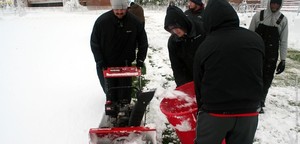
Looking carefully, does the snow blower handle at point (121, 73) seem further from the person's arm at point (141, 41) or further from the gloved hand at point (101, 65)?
the person's arm at point (141, 41)

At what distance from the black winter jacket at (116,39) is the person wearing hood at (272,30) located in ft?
6.05

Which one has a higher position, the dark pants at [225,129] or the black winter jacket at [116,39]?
the black winter jacket at [116,39]

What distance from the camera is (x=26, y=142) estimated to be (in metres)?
3.67

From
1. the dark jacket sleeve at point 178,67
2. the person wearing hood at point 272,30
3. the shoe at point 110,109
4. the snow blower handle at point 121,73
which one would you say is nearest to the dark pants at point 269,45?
the person wearing hood at point 272,30

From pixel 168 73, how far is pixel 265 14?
3228 mm

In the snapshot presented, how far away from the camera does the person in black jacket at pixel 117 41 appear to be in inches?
149

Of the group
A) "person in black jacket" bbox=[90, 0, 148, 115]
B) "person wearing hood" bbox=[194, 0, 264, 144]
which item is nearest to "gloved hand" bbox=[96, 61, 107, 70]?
"person in black jacket" bbox=[90, 0, 148, 115]

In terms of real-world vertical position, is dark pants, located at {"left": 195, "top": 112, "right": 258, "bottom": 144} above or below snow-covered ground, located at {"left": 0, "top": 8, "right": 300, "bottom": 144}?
above

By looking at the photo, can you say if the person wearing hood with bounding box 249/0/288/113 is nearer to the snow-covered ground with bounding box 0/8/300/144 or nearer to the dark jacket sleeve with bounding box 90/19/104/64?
the snow-covered ground with bounding box 0/8/300/144

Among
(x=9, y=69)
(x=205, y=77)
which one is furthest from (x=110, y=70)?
(x=9, y=69)

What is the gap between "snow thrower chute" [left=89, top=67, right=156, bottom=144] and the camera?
9.60 feet

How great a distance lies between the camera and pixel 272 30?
13.9 ft

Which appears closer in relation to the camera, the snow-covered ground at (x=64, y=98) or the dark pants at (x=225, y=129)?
the dark pants at (x=225, y=129)

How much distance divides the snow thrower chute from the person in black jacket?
29cm
